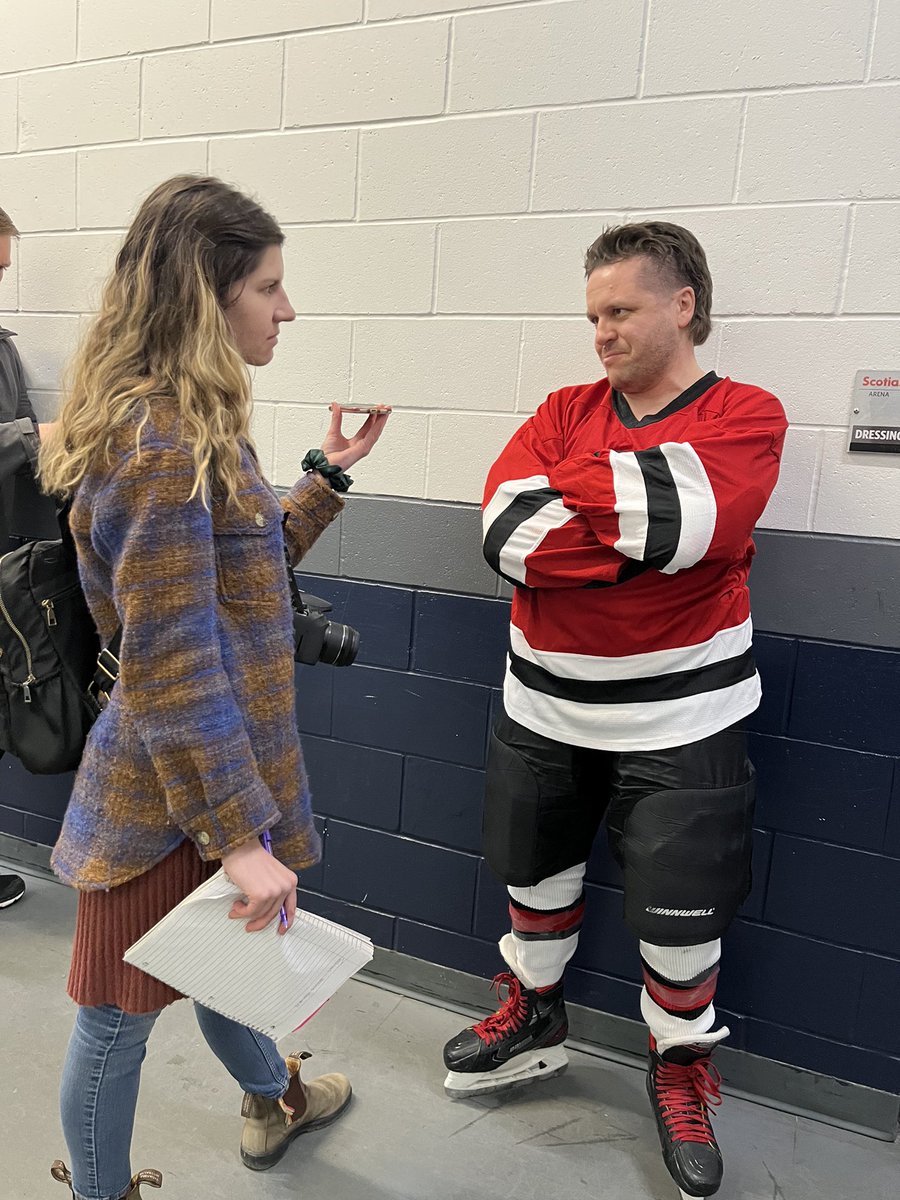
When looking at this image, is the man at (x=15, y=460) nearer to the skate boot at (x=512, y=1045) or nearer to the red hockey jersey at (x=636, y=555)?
the red hockey jersey at (x=636, y=555)

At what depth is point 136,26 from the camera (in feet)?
6.88

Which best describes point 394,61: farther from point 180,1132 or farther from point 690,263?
point 180,1132

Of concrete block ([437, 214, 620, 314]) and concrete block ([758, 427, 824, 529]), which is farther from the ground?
concrete block ([437, 214, 620, 314])

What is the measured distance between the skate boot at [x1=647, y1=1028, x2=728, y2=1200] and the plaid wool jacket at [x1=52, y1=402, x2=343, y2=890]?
0.90 metres

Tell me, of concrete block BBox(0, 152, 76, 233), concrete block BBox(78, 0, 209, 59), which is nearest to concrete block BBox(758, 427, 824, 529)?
concrete block BBox(78, 0, 209, 59)

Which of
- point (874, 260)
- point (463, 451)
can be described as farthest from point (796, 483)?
point (463, 451)

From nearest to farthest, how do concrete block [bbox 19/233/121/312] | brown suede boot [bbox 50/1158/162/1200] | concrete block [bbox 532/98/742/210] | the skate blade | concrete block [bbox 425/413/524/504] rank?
brown suede boot [bbox 50/1158/162/1200] → concrete block [bbox 532/98/742/210] → the skate blade → concrete block [bbox 425/413/524/504] → concrete block [bbox 19/233/121/312]

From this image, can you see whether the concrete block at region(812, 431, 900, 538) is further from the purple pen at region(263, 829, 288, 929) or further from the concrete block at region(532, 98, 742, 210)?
the purple pen at region(263, 829, 288, 929)

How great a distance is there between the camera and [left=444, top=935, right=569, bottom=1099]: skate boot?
1.77 metres

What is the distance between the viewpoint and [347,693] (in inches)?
82.4

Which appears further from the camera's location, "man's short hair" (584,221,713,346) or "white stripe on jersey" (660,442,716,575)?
"man's short hair" (584,221,713,346)

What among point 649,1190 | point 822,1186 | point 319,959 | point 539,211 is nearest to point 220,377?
point 319,959

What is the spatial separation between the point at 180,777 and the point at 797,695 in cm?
119

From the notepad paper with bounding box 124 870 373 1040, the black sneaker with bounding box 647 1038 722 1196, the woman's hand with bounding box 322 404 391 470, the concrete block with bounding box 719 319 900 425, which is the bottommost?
the black sneaker with bounding box 647 1038 722 1196
